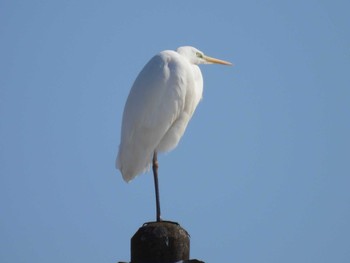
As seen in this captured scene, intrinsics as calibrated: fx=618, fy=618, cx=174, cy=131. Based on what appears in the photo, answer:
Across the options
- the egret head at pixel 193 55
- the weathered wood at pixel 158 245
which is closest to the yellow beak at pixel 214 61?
the egret head at pixel 193 55

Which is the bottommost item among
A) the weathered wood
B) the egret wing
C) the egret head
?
the weathered wood

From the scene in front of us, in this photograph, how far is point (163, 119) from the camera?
7.23 metres

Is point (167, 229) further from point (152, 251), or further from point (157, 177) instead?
point (157, 177)

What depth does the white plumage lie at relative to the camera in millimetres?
7199

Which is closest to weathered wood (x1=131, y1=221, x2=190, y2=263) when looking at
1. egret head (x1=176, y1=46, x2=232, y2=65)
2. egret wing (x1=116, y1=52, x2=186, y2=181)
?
egret wing (x1=116, y1=52, x2=186, y2=181)

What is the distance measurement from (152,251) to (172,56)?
Answer: 3389 mm

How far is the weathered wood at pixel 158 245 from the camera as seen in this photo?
15.3 ft

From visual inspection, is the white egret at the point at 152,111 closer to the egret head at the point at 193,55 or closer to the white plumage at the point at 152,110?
the white plumage at the point at 152,110

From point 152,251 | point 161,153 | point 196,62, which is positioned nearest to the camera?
point 152,251

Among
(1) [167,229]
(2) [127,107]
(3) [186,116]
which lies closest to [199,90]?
(3) [186,116]

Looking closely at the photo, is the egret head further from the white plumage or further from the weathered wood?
the weathered wood

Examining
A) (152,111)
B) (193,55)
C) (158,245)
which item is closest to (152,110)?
(152,111)

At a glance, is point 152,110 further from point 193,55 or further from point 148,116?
point 193,55

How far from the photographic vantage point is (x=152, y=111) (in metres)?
7.22
